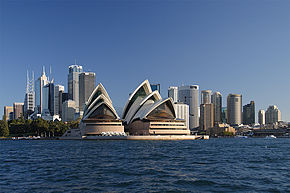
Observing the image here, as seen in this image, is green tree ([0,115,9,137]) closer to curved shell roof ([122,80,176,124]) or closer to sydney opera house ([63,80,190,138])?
sydney opera house ([63,80,190,138])

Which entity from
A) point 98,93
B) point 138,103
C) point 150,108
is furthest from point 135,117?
point 98,93

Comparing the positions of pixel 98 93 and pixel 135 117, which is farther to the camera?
pixel 98 93

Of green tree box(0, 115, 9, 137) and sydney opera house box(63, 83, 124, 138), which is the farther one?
green tree box(0, 115, 9, 137)

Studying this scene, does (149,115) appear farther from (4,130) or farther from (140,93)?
(4,130)

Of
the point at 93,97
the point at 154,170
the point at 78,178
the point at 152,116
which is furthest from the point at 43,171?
the point at 93,97

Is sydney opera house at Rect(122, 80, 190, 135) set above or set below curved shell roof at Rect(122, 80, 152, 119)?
Answer: below

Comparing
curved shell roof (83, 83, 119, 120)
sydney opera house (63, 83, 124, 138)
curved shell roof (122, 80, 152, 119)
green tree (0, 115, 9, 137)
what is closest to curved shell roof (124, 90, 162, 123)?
curved shell roof (122, 80, 152, 119)

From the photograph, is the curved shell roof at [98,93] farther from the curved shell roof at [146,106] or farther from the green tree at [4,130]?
the green tree at [4,130]

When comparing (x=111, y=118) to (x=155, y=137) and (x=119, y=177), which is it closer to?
(x=155, y=137)

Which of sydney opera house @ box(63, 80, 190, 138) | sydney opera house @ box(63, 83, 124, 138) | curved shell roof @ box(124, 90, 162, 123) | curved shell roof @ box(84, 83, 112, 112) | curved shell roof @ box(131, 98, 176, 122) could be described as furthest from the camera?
curved shell roof @ box(84, 83, 112, 112)
